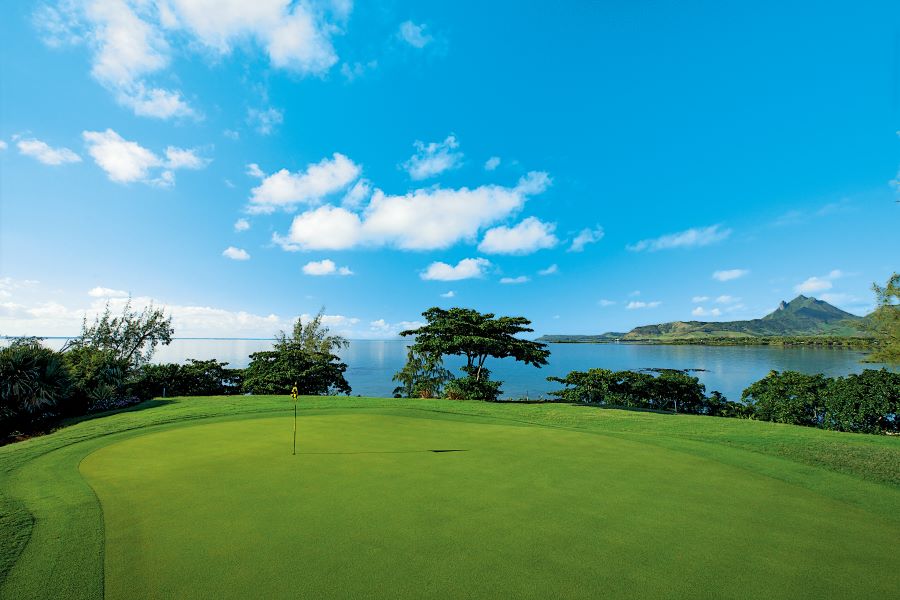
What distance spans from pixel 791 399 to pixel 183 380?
31756 mm

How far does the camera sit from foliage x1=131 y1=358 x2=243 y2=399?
879 inches

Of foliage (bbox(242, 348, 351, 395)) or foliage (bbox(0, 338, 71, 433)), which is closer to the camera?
foliage (bbox(0, 338, 71, 433))

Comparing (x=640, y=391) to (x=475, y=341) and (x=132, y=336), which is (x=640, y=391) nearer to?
(x=475, y=341)

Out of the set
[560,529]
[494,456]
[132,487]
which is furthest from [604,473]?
[132,487]

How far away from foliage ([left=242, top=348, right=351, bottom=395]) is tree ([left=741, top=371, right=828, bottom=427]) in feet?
84.8

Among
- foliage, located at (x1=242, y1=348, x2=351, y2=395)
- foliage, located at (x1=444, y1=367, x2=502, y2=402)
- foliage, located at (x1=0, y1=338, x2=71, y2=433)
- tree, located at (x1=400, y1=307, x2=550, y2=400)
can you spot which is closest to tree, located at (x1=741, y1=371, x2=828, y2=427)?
tree, located at (x1=400, y1=307, x2=550, y2=400)

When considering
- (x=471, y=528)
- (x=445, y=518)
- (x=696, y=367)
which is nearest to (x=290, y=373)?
(x=445, y=518)

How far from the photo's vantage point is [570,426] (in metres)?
11.6

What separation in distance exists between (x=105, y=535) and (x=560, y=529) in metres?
4.88

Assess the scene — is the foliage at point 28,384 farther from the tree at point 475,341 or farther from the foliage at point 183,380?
the tree at point 475,341

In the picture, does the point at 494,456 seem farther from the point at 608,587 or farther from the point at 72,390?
the point at 72,390

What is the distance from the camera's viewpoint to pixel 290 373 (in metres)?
26.0

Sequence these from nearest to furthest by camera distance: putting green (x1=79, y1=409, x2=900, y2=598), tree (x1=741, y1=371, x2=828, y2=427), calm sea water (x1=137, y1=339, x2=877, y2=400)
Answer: putting green (x1=79, y1=409, x2=900, y2=598) < tree (x1=741, y1=371, x2=828, y2=427) < calm sea water (x1=137, y1=339, x2=877, y2=400)

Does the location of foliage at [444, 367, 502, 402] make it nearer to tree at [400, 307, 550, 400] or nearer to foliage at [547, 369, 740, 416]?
tree at [400, 307, 550, 400]
